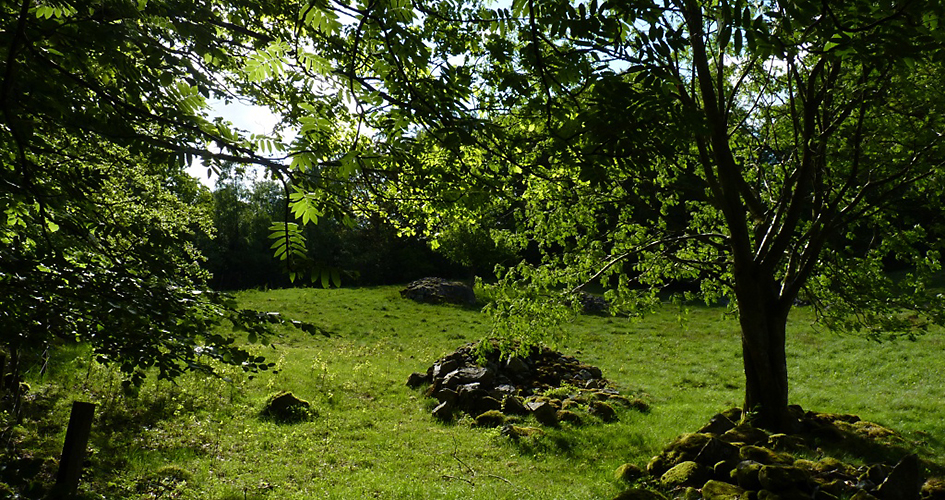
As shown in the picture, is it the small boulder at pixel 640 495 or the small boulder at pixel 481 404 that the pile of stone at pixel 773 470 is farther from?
the small boulder at pixel 481 404

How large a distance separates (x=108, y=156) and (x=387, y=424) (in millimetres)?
8622

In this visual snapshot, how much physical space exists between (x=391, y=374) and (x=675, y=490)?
35.9 feet

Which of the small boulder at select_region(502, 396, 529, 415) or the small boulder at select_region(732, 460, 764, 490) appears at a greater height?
the small boulder at select_region(732, 460, 764, 490)

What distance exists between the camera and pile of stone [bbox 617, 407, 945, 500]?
6910 millimetres

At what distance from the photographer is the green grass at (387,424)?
8.66 m

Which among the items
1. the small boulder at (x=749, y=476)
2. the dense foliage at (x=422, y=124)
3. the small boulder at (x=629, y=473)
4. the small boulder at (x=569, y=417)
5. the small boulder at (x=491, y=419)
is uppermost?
the dense foliage at (x=422, y=124)

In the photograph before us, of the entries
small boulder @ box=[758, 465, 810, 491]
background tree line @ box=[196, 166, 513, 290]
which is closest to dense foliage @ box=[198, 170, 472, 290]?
background tree line @ box=[196, 166, 513, 290]

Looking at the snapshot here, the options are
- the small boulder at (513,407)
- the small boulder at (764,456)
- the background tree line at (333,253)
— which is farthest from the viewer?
the background tree line at (333,253)

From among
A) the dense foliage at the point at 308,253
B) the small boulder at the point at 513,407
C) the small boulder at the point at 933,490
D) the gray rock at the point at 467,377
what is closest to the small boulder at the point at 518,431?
the small boulder at the point at 513,407

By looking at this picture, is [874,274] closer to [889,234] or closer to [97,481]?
[889,234]

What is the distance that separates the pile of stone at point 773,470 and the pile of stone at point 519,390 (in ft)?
11.6

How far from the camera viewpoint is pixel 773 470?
7180mm

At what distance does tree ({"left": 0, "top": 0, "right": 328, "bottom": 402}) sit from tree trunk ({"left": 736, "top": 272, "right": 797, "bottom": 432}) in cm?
844

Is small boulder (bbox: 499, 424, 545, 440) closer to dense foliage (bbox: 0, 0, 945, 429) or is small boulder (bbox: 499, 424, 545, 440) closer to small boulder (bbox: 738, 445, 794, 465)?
dense foliage (bbox: 0, 0, 945, 429)
